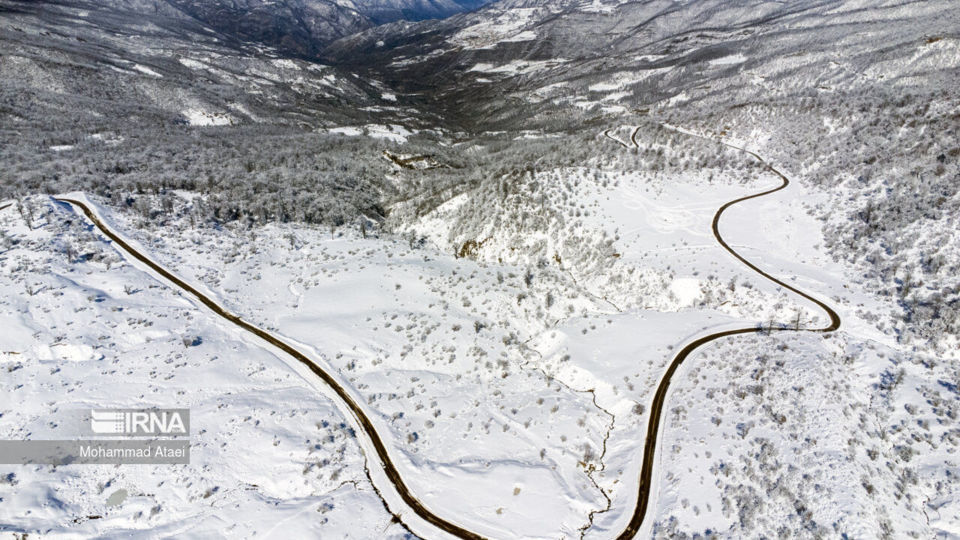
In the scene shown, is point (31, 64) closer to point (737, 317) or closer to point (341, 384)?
point (341, 384)

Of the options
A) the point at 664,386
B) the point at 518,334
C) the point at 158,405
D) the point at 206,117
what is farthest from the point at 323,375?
the point at 206,117

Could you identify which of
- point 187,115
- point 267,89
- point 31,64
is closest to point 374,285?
point 187,115

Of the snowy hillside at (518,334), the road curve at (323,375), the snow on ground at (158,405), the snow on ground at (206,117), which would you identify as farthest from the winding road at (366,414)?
the snow on ground at (206,117)

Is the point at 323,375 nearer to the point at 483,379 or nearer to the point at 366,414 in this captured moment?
the point at 366,414

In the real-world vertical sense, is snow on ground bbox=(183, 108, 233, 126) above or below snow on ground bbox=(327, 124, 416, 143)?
above

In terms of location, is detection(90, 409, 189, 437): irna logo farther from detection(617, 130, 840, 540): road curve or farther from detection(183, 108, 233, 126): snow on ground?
detection(183, 108, 233, 126): snow on ground

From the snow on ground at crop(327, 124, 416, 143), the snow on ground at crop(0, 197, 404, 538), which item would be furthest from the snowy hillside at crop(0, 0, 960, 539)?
the snow on ground at crop(327, 124, 416, 143)

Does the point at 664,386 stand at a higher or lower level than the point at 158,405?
higher
